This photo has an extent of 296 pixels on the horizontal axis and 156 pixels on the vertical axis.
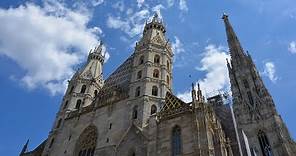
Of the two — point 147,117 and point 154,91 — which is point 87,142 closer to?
point 147,117

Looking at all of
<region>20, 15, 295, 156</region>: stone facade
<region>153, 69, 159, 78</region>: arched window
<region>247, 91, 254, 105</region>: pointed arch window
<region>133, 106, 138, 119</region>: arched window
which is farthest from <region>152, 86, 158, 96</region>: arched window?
<region>247, 91, 254, 105</region>: pointed arch window

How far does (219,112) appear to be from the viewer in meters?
38.4

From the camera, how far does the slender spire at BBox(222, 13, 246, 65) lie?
50.7 metres

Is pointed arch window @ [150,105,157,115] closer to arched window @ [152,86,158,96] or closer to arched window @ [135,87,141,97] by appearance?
arched window @ [152,86,158,96]

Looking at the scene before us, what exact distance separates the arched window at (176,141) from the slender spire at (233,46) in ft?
98.3

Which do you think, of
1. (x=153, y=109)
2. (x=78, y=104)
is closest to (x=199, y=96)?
(x=153, y=109)

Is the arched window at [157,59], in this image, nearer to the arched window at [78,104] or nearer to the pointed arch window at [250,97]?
the arched window at [78,104]

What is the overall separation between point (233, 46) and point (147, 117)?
3355 centimetres

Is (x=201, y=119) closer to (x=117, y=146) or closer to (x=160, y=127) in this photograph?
(x=160, y=127)

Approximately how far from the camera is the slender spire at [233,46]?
50.7 metres

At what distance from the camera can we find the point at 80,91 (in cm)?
3509

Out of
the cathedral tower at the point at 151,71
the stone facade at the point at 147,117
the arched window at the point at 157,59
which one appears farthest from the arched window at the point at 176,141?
the arched window at the point at 157,59

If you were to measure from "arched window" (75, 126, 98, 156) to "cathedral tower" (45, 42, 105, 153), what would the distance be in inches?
143

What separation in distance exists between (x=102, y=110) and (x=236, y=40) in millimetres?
34709
